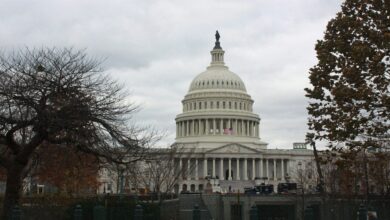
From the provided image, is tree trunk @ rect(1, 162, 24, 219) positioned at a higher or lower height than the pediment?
lower

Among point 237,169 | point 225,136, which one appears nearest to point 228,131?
point 225,136

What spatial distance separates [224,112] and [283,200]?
330 ft

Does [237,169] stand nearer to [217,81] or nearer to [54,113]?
[217,81]

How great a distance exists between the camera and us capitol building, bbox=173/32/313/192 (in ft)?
511

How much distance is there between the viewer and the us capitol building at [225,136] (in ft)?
511

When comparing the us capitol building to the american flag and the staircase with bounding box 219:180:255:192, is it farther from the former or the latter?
the staircase with bounding box 219:180:255:192

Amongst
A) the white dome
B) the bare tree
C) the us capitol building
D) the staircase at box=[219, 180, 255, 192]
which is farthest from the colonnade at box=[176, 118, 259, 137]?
the bare tree

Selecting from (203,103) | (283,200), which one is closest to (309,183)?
(283,200)

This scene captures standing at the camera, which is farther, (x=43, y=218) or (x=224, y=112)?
(x=224, y=112)

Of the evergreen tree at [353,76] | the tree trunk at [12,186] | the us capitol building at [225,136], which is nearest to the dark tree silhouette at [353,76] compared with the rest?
the evergreen tree at [353,76]

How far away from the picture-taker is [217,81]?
557 feet

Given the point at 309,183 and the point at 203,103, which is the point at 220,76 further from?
the point at 309,183

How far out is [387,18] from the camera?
2203cm

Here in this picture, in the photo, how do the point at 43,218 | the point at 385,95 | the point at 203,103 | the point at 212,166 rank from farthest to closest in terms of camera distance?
the point at 203,103 → the point at 212,166 → the point at 43,218 → the point at 385,95
